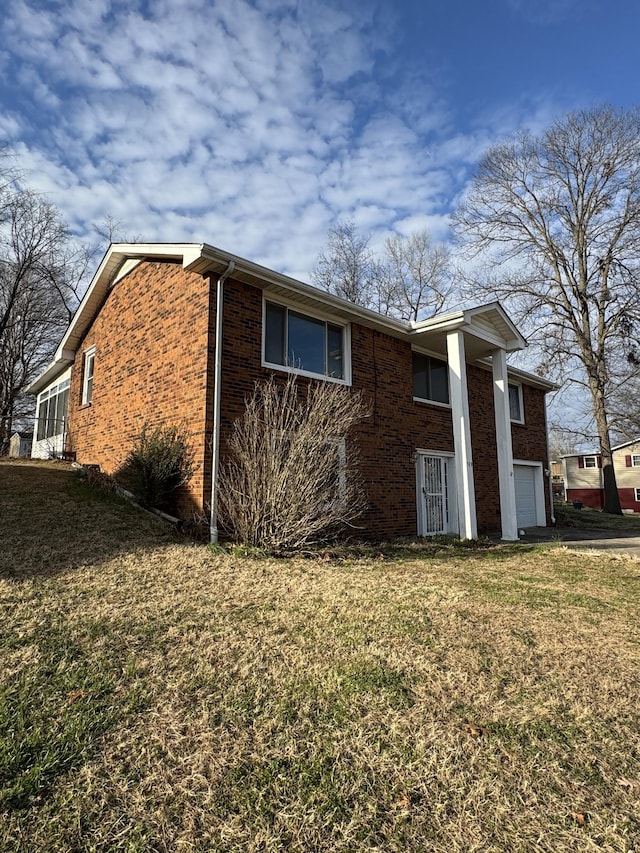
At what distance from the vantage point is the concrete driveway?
1026cm

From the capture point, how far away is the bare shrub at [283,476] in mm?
7176

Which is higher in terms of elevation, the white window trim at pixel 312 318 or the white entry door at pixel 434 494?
the white window trim at pixel 312 318

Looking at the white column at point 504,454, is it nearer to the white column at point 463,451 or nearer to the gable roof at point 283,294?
the gable roof at point 283,294

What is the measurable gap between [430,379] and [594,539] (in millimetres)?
5695

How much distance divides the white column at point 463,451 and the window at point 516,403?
20.8 feet

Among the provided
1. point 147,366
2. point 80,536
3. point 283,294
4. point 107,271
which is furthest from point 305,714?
point 107,271

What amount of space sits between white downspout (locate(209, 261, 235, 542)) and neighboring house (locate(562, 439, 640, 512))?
37.0m

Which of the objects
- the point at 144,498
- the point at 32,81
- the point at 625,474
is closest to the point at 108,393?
the point at 144,498

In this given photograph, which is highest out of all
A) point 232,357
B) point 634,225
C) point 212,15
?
point 634,225

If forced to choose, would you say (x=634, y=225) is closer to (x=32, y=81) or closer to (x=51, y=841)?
(x=32, y=81)

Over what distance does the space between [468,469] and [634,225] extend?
59.3 feet

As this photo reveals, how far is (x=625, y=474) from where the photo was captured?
39219 millimetres

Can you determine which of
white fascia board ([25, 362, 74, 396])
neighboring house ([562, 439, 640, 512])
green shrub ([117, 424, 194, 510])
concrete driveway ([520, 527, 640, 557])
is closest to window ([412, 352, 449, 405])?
concrete driveway ([520, 527, 640, 557])

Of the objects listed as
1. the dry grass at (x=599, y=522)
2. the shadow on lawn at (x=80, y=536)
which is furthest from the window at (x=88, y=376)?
the dry grass at (x=599, y=522)
